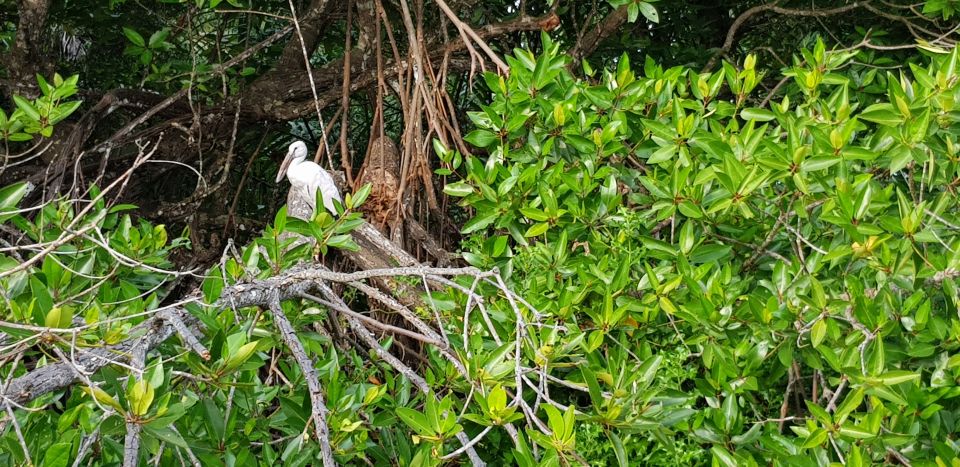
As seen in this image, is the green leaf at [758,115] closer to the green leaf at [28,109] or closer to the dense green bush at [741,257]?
the dense green bush at [741,257]

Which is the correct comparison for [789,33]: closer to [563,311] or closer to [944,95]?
[944,95]

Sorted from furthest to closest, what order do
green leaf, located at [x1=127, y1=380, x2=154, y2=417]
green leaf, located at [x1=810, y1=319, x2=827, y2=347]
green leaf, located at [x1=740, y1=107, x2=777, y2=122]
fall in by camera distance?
1. green leaf, located at [x1=740, y1=107, x2=777, y2=122]
2. green leaf, located at [x1=810, y1=319, x2=827, y2=347]
3. green leaf, located at [x1=127, y1=380, x2=154, y2=417]

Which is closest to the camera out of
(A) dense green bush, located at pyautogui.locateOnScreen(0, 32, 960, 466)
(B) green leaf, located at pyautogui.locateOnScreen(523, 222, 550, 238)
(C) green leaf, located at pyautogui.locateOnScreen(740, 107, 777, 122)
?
(A) dense green bush, located at pyautogui.locateOnScreen(0, 32, 960, 466)

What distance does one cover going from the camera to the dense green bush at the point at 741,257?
1935 mm

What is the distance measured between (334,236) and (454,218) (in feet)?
5.43

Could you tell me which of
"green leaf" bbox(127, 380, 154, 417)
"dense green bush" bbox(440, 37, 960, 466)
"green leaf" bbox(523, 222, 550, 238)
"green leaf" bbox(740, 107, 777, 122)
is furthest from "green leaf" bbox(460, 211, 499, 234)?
"green leaf" bbox(127, 380, 154, 417)

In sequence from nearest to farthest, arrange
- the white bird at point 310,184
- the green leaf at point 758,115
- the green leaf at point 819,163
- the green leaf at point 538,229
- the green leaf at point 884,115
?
1. the green leaf at point 819,163
2. the green leaf at point 884,115
3. the green leaf at point 538,229
4. the green leaf at point 758,115
5. the white bird at point 310,184

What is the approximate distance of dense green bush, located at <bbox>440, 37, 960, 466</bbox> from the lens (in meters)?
1.93

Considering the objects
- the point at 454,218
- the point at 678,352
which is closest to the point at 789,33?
the point at 454,218

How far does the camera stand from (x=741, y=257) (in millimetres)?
2406

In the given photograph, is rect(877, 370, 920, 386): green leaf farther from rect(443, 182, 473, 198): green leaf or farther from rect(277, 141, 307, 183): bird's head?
rect(277, 141, 307, 183): bird's head

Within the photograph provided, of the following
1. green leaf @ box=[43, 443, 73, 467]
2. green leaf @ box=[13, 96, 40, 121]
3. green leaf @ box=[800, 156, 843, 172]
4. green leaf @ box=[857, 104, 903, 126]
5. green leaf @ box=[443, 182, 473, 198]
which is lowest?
green leaf @ box=[443, 182, 473, 198]

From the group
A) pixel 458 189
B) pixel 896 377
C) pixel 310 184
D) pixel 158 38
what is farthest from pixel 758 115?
pixel 158 38

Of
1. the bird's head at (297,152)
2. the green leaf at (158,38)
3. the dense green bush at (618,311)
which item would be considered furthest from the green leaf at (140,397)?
the green leaf at (158,38)
